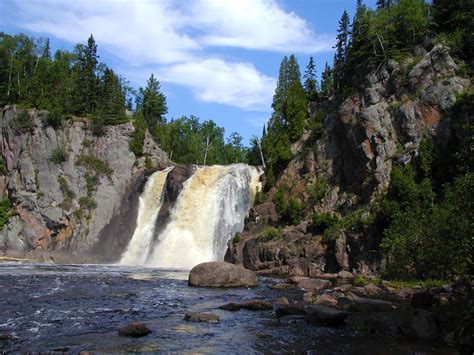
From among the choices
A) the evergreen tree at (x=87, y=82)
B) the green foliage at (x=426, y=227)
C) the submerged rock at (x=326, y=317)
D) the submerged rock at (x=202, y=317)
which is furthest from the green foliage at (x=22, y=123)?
the submerged rock at (x=326, y=317)

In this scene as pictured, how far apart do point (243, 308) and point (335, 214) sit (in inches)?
1177

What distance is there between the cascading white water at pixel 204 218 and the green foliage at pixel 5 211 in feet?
70.2

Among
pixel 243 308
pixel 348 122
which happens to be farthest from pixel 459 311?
pixel 348 122

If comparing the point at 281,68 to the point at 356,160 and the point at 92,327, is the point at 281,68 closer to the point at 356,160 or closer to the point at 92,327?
the point at 356,160

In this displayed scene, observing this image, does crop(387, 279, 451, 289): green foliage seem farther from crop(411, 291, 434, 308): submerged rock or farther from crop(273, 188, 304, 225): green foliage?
crop(273, 188, 304, 225): green foliage

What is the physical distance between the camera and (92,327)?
1928cm

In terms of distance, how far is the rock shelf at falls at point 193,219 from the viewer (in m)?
57.8

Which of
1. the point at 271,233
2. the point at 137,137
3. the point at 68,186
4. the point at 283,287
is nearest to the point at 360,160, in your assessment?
the point at 271,233

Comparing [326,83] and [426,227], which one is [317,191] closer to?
[426,227]

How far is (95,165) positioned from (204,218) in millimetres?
21669

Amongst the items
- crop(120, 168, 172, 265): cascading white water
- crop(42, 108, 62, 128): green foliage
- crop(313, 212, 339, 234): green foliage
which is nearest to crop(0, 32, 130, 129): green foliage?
crop(42, 108, 62, 128): green foliage

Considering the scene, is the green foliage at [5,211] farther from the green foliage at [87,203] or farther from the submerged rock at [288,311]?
the submerged rock at [288,311]

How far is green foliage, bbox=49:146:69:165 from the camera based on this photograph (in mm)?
69312

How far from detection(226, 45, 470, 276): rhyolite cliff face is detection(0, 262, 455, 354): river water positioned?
17957mm
